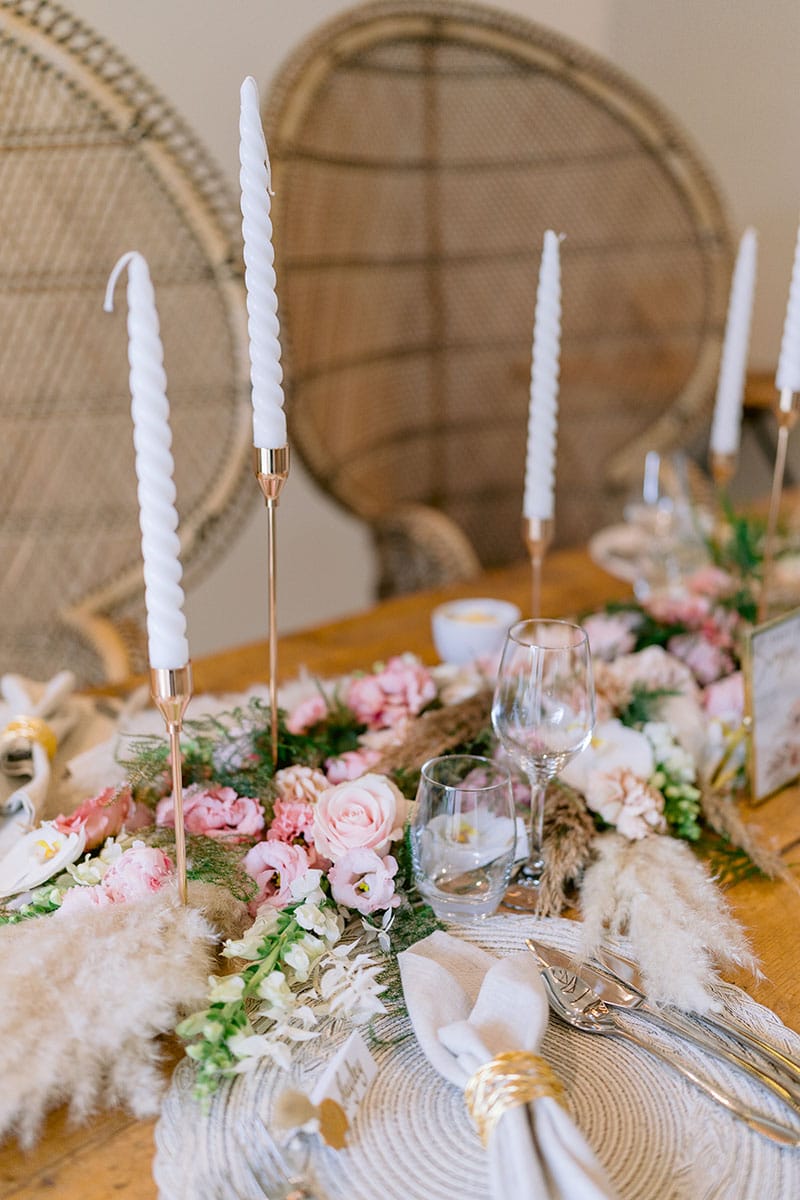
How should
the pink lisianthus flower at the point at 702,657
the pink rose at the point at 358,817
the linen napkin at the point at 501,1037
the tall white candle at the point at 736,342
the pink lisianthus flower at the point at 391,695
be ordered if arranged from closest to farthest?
1. the linen napkin at the point at 501,1037
2. the pink rose at the point at 358,817
3. the pink lisianthus flower at the point at 391,695
4. the pink lisianthus flower at the point at 702,657
5. the tall white candle at the point at 736,342

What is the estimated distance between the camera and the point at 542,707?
30.5 inches

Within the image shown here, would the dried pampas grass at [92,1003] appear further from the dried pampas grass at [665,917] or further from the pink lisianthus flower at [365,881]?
the dried pampas grass at [665,917]

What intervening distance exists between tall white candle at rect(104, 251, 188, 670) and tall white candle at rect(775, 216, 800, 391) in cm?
68

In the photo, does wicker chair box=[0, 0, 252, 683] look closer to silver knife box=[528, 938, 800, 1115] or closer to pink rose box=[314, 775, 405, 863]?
pink rose box=[314, 775, 405, 863]

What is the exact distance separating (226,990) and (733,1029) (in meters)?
0.31

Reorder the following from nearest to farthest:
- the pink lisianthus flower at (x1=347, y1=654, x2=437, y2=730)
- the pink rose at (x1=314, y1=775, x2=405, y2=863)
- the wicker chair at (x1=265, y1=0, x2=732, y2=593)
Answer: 1. the pink rose at (x1=314, y1=775, x2=405, y2=863)
2. the pink lisianthus flower at (x1=347, y1=654, x2=437, y2=730)
3. the wicker chair at (x1=265, y1=0, x2=732, y2=593)

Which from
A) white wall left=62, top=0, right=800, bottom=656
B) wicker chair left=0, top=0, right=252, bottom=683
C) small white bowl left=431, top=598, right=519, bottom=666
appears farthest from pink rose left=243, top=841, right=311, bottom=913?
white wall left=62, top=0, right=800, bottom=656

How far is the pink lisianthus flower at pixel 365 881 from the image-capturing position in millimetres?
718

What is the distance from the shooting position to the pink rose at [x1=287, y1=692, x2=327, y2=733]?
37.0 inches

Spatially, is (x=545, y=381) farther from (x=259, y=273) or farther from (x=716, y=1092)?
(x=716, y=1092)

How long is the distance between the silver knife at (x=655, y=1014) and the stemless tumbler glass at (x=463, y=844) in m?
0.05

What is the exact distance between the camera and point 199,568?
1.57 metres

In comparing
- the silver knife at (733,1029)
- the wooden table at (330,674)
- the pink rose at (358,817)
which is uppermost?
the pink rose at (358,817)

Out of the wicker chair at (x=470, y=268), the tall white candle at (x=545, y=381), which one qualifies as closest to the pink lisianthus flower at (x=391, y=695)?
the tall white candle at (x=545, y=381)
